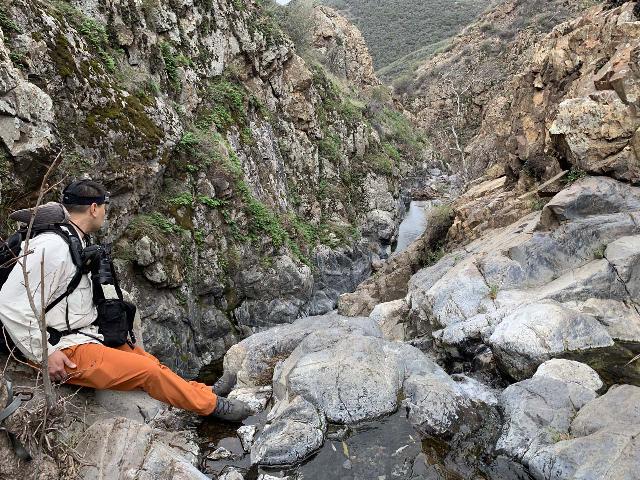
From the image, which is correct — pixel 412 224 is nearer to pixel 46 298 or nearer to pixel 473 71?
pixel 473 71

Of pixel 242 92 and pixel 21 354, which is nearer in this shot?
pixel 21 354

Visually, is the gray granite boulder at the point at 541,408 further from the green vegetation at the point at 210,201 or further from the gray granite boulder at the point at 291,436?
the green vegetation at the point at 210,201

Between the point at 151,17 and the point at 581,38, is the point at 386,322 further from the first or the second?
the point at 151,17

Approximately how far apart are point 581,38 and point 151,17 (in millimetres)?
13242

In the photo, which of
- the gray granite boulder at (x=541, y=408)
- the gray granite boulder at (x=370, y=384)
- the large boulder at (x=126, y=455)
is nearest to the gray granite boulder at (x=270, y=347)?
the gray granite boulder at (x=370, y=384)

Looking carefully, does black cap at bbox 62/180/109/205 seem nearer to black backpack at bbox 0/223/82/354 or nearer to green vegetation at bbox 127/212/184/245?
black backpack at bbox 0/223/82/354

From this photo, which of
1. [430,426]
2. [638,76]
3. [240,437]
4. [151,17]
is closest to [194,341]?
[240,437]

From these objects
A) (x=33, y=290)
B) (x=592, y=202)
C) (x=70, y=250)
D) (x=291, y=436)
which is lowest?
(x=592, y=202)

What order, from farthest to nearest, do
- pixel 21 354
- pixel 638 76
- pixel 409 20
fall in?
pixel 409 20
pixel 638 76
pixel 21 354

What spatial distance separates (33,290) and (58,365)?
2.18 ft

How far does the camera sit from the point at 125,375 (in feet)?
14.1

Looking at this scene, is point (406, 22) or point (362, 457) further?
point (406, 22)

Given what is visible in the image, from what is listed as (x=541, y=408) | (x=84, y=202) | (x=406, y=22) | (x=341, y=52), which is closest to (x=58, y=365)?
(x=84, y=202)

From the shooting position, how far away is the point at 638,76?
10.9m
